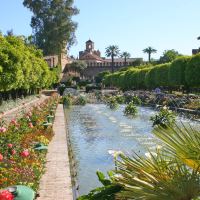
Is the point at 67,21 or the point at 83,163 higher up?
the point at 67,21

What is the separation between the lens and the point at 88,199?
363 centimetres

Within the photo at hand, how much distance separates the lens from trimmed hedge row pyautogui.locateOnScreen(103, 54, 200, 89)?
40812 millimetres

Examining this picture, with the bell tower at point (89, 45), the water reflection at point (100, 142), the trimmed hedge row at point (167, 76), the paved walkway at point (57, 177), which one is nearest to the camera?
the paved walkway at point (57, 177)

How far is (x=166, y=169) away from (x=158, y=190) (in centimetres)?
24

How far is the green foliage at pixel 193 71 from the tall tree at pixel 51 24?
82.2 ft

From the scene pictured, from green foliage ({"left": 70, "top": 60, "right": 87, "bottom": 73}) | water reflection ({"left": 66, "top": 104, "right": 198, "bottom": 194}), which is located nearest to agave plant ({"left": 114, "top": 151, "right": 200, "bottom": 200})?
water reflection ({"left": 66, "top": 104, "right": 198, "bottom": 194})

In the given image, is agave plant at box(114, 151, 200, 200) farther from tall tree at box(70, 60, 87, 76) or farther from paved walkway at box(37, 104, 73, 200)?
tall tree at box(70, 60, 87, 76)

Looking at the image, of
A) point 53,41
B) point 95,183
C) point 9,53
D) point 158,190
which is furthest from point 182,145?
point 53,41

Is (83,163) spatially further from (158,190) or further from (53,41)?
(53,41)

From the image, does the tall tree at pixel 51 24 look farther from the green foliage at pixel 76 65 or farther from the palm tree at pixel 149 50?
the palm tree at pixel 149 50

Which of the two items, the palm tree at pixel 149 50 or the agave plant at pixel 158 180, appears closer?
the agave plant at pixel 158 180

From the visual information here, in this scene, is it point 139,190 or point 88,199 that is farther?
point 88,199

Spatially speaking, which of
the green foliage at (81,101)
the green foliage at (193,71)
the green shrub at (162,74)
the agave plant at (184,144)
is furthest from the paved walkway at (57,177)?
the green shrub at (162,74)

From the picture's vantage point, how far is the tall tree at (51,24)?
62781 millimetres
